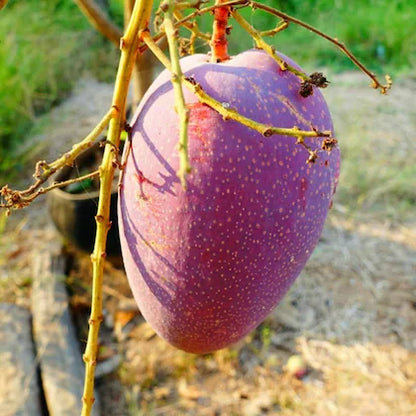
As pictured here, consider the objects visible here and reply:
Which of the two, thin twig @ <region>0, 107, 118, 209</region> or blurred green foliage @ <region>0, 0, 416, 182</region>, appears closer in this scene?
thin twig @ <region>0, 107, 118, 209</region>

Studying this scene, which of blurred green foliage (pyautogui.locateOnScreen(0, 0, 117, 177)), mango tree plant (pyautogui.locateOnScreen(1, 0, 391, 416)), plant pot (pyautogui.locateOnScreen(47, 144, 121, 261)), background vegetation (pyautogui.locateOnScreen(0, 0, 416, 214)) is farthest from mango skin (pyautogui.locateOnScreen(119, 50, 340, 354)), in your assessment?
blurred green foliage (pyautogui.locateOnScreen(0, 0, 117, 177))

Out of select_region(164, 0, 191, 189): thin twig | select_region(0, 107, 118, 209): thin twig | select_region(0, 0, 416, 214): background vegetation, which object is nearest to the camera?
select_region(164, 0, 191, 189): thin twig

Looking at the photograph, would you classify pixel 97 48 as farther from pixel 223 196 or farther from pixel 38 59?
pixel 223 196

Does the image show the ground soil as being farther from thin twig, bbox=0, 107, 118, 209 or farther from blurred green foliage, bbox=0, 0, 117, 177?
thin twig, bbox=0, 107, 118, 209

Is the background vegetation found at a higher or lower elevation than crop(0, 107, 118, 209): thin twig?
lower

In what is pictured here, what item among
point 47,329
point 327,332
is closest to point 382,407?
point 327,332

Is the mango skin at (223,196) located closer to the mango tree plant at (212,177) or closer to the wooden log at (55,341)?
the mango tree plant at (212,177)

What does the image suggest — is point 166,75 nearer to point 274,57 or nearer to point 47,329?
point 274,57

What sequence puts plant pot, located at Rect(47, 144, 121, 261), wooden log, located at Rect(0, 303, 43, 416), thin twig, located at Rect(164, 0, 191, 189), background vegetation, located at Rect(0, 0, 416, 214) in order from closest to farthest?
thin twig, located at Rect(164, 0, 191, 189)
wooden log, located at Rect(0, 303, 43, 416)
plant pot, located at Rect(47, 144, 121, 261)
background vegetation, located at Rect(0, 0, 416, 214)
